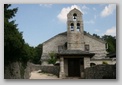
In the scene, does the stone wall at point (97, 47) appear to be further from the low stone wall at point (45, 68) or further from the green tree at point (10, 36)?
the green tree at point (10, 36)

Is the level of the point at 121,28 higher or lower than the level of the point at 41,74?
higher

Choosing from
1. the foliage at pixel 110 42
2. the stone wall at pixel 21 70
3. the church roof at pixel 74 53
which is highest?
the foliage at pixel 110 42

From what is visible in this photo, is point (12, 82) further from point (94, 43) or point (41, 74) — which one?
point (94, 43)

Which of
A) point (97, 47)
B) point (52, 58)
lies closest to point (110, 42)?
point (97, 47)

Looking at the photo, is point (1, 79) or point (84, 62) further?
point (84, 62)

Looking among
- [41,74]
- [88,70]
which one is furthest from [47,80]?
[88,70]

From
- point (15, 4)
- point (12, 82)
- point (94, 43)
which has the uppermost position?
point (15, 4)

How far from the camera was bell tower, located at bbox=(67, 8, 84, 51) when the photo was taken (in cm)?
1145

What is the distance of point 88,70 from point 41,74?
1038mm

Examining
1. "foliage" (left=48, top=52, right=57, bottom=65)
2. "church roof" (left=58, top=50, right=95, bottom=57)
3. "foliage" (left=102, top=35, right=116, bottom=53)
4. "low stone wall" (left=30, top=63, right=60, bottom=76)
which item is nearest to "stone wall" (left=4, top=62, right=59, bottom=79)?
"low stone wall" (left=30, top=63, right=60, bottom=76)

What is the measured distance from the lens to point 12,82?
36.1ft

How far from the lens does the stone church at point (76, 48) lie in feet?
37.5

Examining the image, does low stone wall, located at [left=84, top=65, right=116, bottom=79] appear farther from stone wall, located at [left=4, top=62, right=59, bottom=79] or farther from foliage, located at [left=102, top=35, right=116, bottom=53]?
stone wall, located at [left=4, top=62, right=59, bottom=79]

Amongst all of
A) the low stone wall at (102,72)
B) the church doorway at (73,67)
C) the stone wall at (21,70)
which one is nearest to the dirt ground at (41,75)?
A: the stone wall at (21,70)
